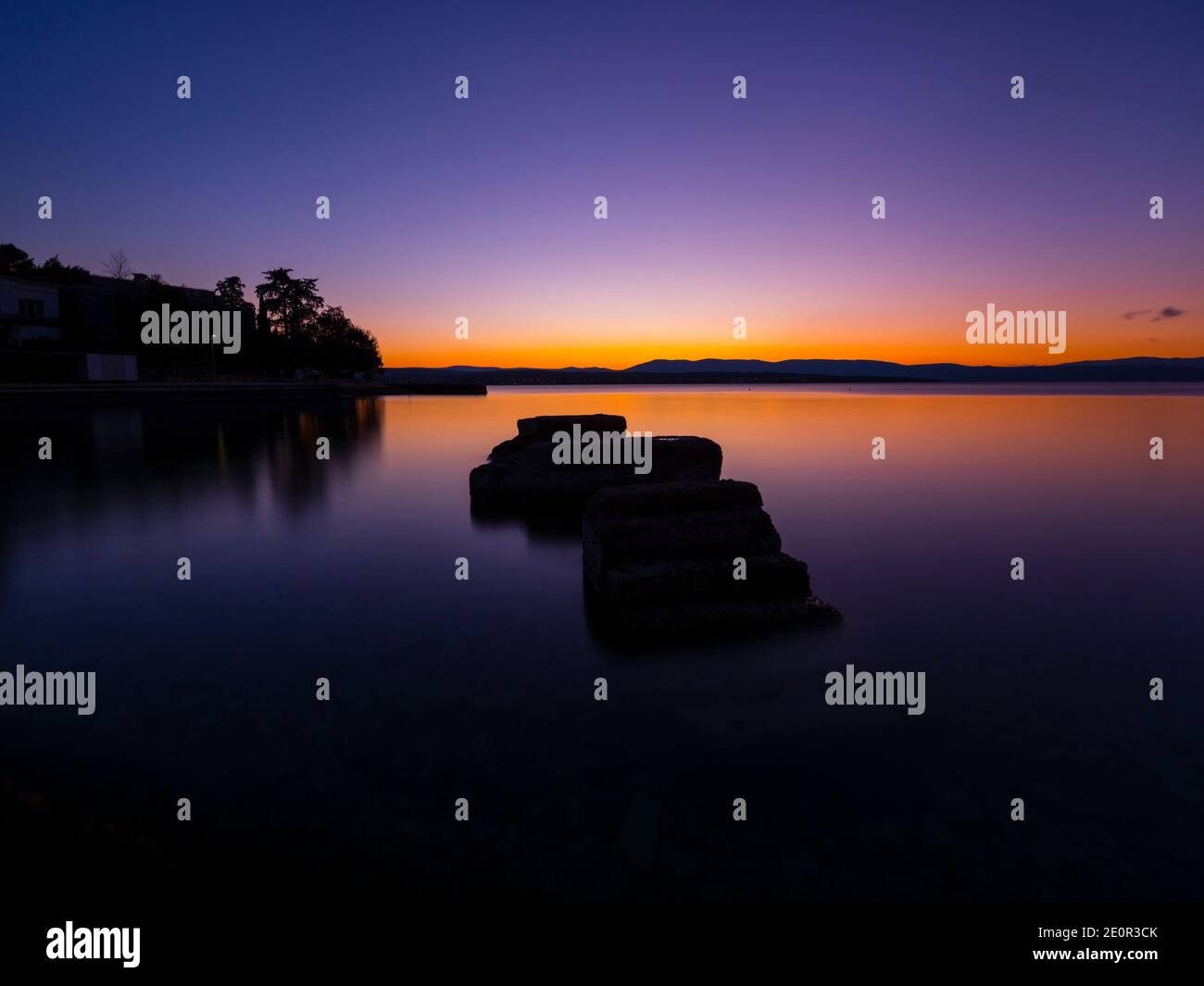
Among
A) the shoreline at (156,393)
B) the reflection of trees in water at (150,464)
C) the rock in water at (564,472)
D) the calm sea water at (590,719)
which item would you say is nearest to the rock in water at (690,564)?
the calm sea water at (590,719)

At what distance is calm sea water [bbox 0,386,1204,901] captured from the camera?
12.1 feet

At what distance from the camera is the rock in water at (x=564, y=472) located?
43.6 ft

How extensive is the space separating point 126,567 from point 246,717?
6.63 m

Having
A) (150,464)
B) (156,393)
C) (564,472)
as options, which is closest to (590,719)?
(564,472)

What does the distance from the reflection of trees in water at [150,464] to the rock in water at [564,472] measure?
4732mm

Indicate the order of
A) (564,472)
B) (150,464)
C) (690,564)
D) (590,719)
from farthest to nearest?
(150,464) < (564,472) < (690,564) < (590,719)

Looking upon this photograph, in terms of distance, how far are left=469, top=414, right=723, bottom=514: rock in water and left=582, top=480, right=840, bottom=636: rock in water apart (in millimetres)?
5094

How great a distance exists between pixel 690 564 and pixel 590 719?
8.41 ft

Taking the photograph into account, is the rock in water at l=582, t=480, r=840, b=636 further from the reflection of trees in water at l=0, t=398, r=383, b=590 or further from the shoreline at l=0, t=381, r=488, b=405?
the shoreline at l=0, t=381, r=488, b=405

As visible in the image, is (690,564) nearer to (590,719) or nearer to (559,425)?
(590,719)

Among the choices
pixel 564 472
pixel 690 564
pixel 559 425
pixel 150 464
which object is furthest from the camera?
pixel 150 464

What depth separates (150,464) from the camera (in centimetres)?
2155

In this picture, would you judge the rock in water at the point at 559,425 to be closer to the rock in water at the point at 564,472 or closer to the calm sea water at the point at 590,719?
the rock in water at the point at 564,472

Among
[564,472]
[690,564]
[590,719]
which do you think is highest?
[564,472]
